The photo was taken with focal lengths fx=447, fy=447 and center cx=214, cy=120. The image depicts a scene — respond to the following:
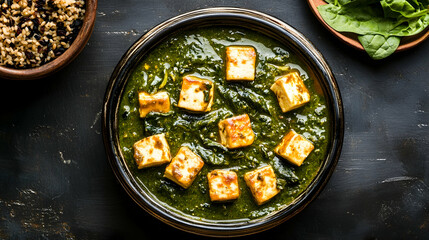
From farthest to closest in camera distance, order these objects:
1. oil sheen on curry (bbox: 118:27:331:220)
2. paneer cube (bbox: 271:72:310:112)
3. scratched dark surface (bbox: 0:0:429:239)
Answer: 1. scratched dark surface (bbox: 0:0:429:239)
2. oil sheen on curry (bbox: 118:27:331:220)
3. paneer cube (bbox: 271:72:310:112)

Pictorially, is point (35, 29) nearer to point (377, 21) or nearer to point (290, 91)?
point (290, 91)

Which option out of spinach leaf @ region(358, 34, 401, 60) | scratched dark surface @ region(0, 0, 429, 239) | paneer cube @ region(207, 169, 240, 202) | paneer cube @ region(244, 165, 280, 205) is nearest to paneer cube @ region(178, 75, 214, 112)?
paneer cube @ region(207, 169, 240, 202)

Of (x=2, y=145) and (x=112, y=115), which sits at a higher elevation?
(x=112, y=115)

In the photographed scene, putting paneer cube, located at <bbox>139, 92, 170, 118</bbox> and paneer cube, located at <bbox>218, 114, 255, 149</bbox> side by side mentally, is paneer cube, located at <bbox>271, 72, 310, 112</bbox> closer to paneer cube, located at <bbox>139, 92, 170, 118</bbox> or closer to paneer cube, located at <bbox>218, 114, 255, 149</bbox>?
paneer cube, located at <bbox>218, 114, 255, 149</bbox>

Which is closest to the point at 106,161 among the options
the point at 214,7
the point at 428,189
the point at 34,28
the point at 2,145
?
the point at 2,145

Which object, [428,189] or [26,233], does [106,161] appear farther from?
[428,189]

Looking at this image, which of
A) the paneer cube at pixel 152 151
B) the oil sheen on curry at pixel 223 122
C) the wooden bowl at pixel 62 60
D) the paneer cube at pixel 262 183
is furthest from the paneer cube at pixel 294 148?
the wooden bowl at pixel 62 60
